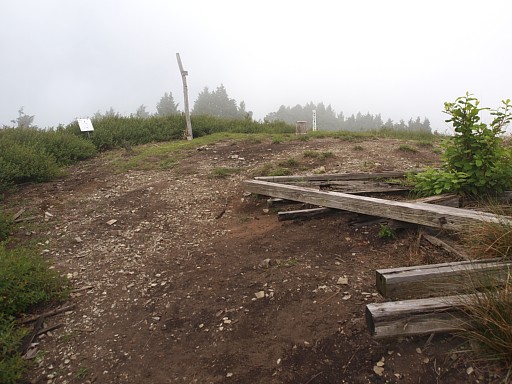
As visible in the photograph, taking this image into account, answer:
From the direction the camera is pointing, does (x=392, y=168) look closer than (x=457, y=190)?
No

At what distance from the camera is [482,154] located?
4.14 metres

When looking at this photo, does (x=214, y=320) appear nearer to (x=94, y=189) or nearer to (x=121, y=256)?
(x=121, y=256)

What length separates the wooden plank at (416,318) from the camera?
227 centimetres

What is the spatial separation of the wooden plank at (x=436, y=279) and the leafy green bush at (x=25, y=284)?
3.53 m

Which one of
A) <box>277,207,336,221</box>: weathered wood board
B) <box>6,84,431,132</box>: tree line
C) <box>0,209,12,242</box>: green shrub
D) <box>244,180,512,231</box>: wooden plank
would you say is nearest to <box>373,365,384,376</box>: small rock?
<box>244,180,512,231</box>: wooden plank

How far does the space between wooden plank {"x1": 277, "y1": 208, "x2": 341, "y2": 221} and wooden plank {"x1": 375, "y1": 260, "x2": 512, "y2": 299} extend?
7.15 ft

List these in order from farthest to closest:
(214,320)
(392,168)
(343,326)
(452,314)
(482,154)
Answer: (392,168) < (482,154) < (214,320) < (343,326) < (452,314)

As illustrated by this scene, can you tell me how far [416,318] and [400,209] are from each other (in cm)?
173

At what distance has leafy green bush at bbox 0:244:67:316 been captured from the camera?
341 cm

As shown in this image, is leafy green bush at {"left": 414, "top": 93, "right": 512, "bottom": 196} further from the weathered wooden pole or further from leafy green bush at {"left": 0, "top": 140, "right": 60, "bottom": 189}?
the weathered wooden pole

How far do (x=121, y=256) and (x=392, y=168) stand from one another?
552 centimetres

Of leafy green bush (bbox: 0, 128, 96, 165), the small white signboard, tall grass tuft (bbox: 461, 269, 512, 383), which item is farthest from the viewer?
the small white signboard

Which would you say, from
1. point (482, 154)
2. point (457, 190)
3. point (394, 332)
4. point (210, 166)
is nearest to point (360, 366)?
point (394, 332)

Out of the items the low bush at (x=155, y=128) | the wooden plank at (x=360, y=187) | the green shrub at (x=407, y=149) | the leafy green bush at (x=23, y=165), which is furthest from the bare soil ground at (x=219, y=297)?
the low bush at (x=155, y=128)
